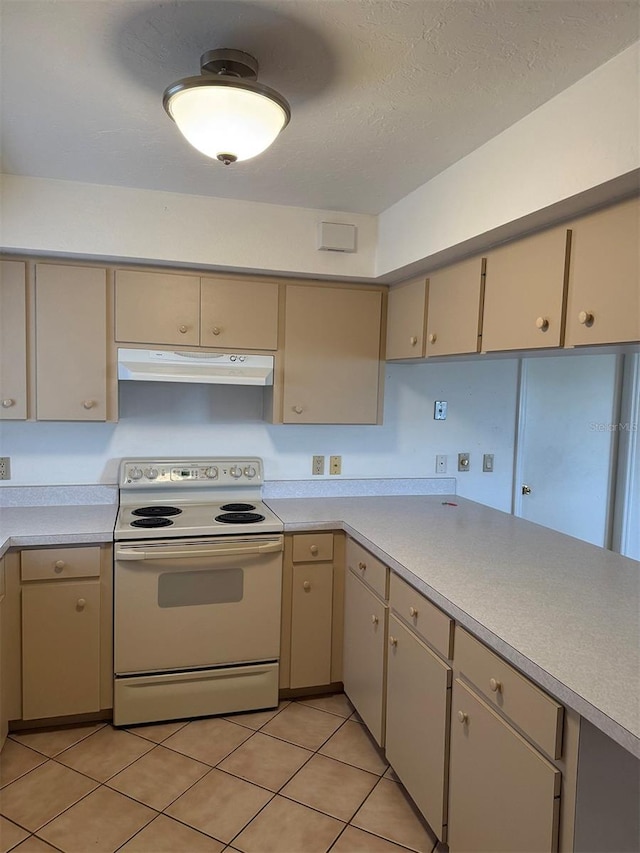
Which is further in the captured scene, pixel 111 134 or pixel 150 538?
pixel 150 538

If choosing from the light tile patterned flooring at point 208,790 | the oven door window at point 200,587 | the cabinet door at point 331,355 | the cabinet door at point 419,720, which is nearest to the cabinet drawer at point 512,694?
the cabinet door at point 419,720

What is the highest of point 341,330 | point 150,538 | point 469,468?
point 341,330

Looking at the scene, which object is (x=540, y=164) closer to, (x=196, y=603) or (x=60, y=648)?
(x=196, y=603)

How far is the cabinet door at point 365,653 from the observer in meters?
2.35

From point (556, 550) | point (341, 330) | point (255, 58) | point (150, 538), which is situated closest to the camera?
point (255, 58)

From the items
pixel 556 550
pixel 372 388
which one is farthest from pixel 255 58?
pixel 556 550

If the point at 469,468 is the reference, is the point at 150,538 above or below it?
below

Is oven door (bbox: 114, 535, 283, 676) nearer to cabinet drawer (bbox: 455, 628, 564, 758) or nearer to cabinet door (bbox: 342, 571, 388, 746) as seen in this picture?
cabinet door (bbox: 342, 571, 388, 746)

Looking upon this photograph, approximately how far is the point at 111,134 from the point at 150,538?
5.23 ft

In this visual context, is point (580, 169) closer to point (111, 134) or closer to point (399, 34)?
point (399, 34)

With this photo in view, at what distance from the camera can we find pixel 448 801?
5.88ft

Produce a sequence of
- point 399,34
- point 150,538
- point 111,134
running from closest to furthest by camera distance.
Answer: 1. point 399,34
2. point 111,134
3. point 150,538

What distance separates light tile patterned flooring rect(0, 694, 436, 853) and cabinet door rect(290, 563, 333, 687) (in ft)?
0.64

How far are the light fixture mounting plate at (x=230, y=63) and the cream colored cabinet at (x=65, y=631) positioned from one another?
188 centimetres
